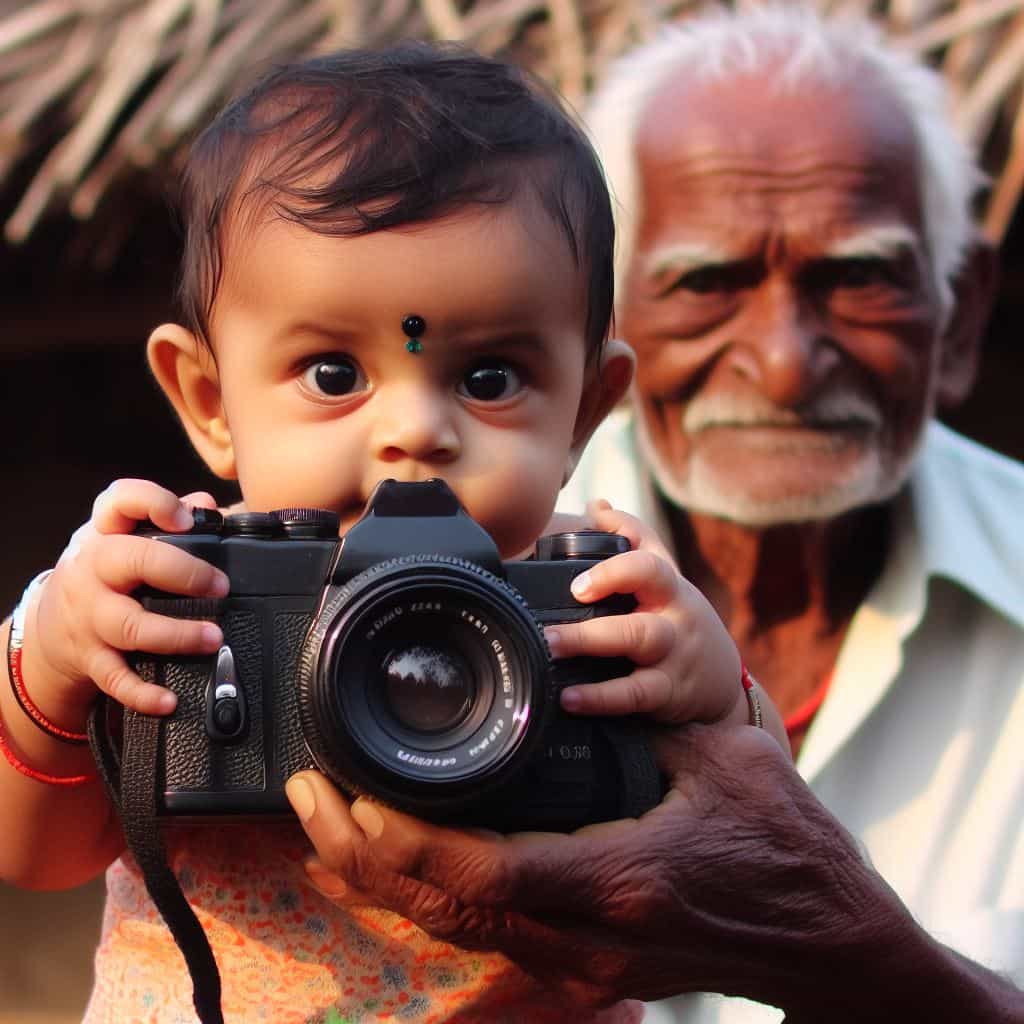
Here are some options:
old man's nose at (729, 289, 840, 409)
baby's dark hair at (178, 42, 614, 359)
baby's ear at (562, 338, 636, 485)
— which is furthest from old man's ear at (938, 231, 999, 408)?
baby's dark hair at (178, 42, 614, 359)

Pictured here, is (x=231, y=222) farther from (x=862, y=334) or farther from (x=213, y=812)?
(x=862, y=334)

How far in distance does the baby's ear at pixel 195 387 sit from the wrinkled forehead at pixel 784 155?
48.4 inches

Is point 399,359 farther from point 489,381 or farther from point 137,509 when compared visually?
point 137,509

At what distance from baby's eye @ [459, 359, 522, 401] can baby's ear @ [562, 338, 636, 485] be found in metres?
0.17

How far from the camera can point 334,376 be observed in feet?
4.60

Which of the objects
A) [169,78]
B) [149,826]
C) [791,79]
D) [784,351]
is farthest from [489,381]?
[169,78]

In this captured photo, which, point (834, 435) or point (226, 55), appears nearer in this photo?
point (834, 435)

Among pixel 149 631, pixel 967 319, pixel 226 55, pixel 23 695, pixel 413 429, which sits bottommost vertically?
pixel 967 319

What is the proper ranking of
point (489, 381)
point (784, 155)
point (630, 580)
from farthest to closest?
point (784, 155) → point (489, 381) → point (630, 580)

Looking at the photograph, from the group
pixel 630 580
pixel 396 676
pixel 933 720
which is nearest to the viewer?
pixel 396 676

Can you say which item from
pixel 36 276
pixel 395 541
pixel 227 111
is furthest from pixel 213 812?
pixel 36 276

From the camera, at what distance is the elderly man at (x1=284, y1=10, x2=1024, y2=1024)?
7.87 feet

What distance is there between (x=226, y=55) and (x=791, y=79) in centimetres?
105

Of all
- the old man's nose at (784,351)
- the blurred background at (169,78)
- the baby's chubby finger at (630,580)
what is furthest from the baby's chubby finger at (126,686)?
the blurred background at (169,78)
